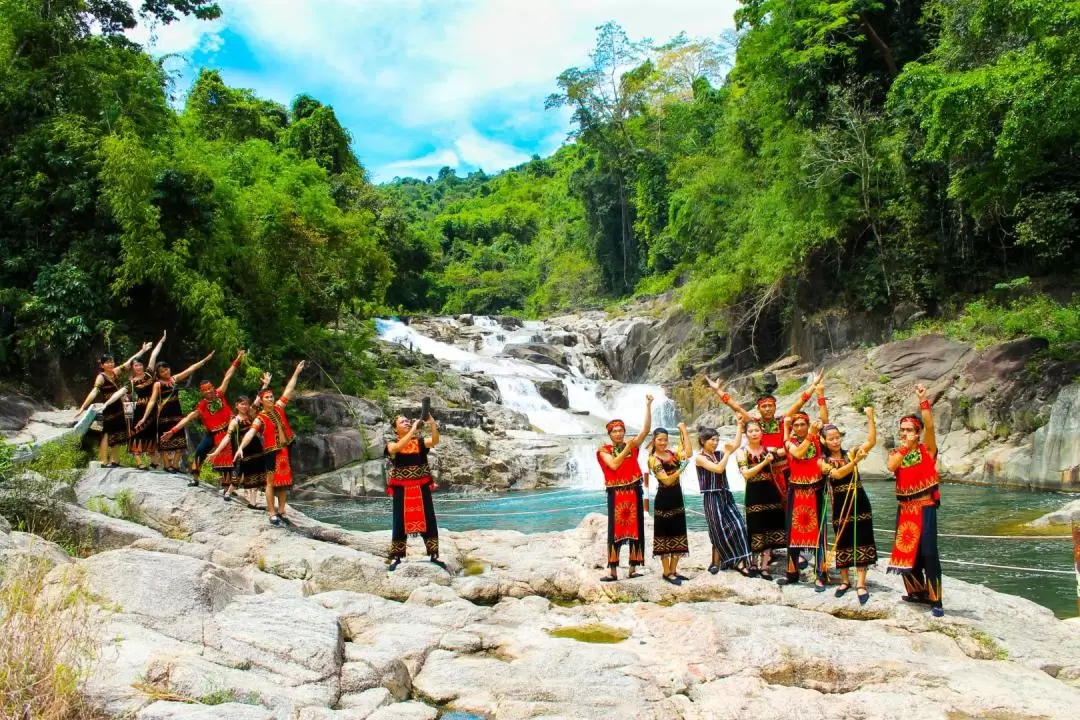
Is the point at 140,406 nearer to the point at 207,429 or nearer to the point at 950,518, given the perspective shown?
the point at 207,429

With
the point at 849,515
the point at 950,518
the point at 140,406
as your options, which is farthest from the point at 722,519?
the point at 140,406

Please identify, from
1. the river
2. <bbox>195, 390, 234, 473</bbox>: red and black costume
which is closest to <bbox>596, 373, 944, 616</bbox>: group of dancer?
the river

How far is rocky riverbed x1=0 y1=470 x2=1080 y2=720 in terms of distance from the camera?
4285 mm

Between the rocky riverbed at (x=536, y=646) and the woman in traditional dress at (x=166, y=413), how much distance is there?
2825 millimetres

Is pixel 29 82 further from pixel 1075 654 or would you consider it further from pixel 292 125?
pixel 292 125

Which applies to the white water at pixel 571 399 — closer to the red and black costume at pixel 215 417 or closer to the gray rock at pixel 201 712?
the red and black costume at pixel 215 417

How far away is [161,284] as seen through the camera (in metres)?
15.5

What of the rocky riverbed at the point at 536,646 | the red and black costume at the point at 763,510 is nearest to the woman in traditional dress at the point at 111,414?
the rocky riverbed at the point at 536,646

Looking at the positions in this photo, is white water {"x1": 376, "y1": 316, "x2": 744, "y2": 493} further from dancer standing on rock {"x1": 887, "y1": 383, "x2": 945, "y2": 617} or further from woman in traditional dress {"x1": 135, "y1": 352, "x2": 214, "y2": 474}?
dancer standing on rock {"x1": 887, "y1": 383, "x2": 945, "y2": 617}

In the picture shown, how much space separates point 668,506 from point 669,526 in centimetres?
18

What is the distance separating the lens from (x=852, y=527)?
625 cm

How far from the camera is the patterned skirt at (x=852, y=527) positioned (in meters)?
6.21

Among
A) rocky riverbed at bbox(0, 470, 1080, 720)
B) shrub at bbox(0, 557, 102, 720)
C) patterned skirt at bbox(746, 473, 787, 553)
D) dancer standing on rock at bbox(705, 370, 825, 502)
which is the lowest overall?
rocky riverbed at bbox(0, 470, 1080, 720)

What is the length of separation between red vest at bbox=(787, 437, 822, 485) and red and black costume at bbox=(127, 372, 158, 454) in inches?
308
